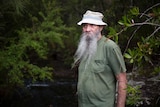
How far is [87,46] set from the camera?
117 inches

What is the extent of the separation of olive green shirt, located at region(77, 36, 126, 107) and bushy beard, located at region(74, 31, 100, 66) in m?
0.05

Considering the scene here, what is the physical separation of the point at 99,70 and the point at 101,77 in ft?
0.20

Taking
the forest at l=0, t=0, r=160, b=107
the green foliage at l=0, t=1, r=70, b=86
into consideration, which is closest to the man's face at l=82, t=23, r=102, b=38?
the forest at l=0, t=0, r=160, b=107

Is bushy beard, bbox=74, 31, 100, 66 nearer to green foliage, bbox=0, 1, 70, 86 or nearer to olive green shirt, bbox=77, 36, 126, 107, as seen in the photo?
olive green shirt, bbox=77, 36, 126, 107

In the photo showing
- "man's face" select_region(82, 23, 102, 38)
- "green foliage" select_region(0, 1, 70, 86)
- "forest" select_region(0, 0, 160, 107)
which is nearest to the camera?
"man's face" select_region(82, 23, 102, 38)

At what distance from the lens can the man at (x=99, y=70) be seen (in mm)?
2754

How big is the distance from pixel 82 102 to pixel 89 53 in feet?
1.45

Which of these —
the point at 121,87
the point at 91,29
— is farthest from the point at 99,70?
the point at 91,29

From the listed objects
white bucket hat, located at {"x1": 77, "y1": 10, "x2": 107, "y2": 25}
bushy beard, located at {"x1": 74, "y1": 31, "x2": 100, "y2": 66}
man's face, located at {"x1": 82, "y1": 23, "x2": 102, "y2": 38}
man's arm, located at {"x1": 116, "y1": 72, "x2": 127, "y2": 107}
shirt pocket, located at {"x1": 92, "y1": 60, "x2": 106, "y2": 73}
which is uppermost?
white bucket hat, located at {"x1": 77, "y1": 10, "x2": 107, "y2": 25}

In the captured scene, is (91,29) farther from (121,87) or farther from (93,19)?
(121,87)

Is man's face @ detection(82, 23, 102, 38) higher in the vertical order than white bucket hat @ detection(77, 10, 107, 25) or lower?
lower

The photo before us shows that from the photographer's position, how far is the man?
275 centimetres

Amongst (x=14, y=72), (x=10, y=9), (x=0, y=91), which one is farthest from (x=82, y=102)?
(x=0, y=91)

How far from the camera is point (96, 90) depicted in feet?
9.25
